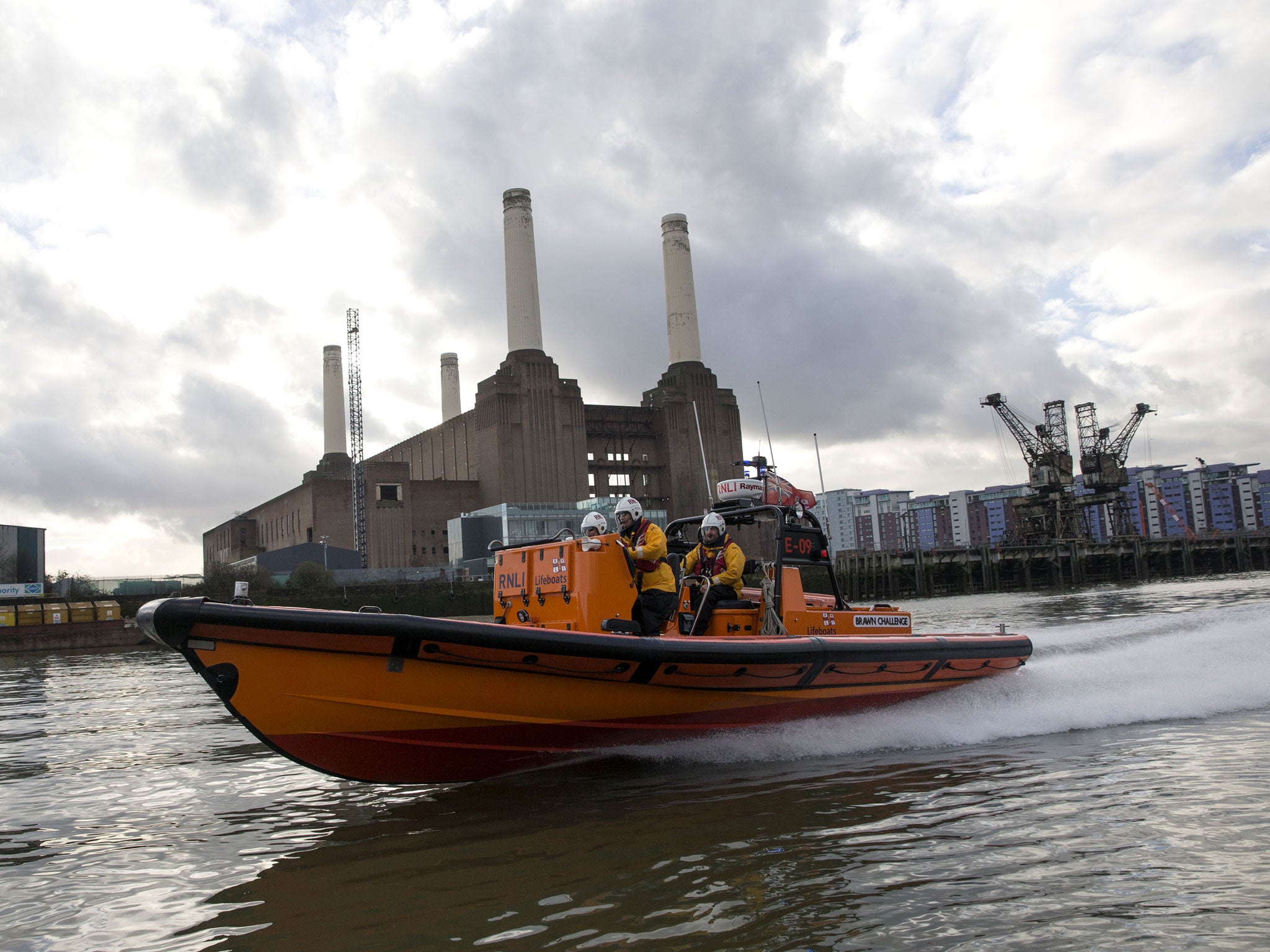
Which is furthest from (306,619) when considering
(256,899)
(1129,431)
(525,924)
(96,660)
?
(1129,431)

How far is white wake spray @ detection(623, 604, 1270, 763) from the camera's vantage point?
6.98 meters

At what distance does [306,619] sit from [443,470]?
73620mm

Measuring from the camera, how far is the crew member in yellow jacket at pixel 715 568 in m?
7.39

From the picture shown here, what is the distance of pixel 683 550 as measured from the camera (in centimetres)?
855

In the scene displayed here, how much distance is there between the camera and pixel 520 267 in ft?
202

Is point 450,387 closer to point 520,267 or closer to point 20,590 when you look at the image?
point 520,267

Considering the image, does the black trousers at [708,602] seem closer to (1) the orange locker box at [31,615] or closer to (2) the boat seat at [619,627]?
(2) the boat seat at [619,627]

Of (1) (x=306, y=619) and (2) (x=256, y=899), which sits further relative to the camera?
(1) (x=306, y=619)

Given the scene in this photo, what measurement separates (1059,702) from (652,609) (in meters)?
4.07

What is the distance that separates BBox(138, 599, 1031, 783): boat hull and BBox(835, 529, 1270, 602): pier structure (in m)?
42.5

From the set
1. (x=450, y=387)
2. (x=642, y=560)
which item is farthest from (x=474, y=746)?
(x=450, y=387)

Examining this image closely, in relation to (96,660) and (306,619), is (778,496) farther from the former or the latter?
(96,660)

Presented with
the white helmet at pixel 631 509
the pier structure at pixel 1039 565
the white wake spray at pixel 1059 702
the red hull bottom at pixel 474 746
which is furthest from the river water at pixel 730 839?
the pier structure at pixel 1039 565

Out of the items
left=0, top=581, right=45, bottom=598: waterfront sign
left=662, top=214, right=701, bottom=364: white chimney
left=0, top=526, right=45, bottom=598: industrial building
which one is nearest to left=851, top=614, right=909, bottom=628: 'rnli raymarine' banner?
left=0, top=581, right=45, bottom=598: waterfront sign
